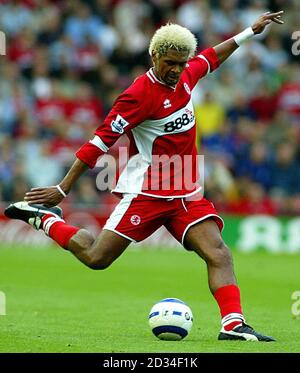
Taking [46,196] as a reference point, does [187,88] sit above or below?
above

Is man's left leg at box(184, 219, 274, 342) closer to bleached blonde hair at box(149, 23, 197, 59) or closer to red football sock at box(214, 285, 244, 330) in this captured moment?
red football sock at box(214, 285, 244, 330)

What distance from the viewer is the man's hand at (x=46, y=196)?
8797mm

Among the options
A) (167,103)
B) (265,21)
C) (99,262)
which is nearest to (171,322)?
(99,262)

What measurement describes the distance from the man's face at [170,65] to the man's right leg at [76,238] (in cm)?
141

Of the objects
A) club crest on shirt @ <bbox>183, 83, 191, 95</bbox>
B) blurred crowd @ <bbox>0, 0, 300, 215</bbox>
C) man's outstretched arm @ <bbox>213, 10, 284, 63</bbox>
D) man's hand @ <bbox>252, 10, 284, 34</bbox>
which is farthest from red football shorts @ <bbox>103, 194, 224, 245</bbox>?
blurred crowd @ <bbox>0, 0, 300, 215</bbox>

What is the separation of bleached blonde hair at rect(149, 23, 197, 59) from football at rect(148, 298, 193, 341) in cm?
209

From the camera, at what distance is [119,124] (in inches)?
336

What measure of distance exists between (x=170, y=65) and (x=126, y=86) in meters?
14.3

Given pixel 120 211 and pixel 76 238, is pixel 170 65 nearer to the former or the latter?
pixel 120 211

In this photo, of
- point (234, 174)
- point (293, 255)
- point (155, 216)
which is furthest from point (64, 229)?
point (234, 174)

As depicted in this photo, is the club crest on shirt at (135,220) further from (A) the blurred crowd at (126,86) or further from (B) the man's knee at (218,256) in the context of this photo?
(A) the blurred crowd at (126,86)

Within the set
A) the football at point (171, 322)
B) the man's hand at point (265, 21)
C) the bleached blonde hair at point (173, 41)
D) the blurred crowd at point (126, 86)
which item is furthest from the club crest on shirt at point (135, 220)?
the blurred crowd at point (126, 86)
